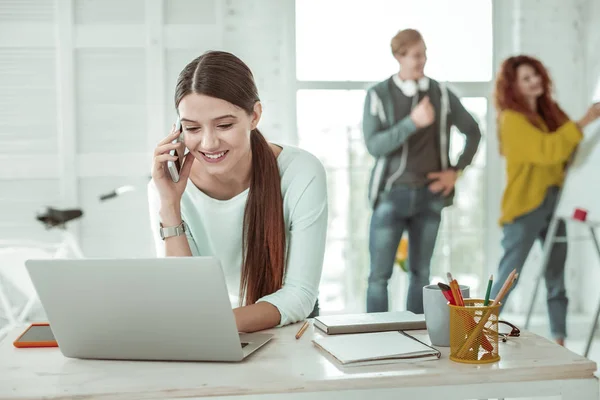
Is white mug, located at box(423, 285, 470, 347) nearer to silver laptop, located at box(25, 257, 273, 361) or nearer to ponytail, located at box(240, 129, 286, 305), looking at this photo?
silver laptop, located at box(25, 257, 273, 361)

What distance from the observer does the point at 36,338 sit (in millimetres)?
1233

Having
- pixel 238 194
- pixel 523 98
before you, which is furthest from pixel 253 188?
pixel 523 98

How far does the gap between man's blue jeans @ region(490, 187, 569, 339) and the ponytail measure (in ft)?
7.04

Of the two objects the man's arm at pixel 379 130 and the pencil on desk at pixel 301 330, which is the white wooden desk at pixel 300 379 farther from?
the man's arm at pixel 379 130

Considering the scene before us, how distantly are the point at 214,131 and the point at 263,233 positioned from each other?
0.28 m

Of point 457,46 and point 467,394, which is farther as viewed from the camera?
point 457,46

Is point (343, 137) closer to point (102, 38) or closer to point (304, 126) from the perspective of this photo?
point (304, 126)

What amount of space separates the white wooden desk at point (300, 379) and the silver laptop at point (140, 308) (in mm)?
26

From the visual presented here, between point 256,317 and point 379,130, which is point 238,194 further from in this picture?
point 379,130

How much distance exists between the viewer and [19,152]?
3738 mm

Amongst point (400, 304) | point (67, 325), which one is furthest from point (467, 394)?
point (400, 304)

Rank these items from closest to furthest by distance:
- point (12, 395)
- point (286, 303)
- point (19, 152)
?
point (12, 395) < point (286, 303) < point (19, 152)

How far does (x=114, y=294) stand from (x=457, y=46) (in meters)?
3.28

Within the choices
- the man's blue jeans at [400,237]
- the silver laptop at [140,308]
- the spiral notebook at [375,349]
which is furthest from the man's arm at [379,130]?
the silver laptop at [140,308]
